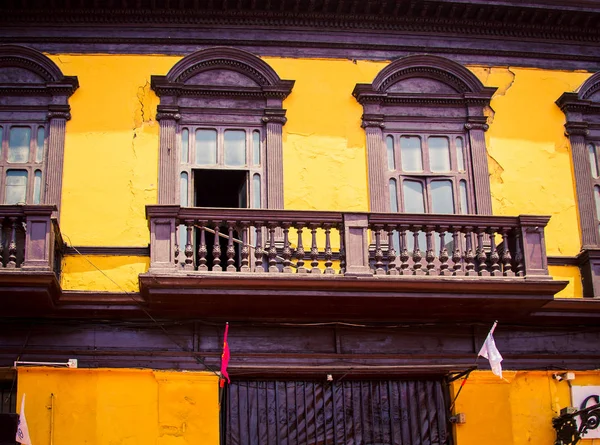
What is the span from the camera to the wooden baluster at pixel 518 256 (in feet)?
37.2

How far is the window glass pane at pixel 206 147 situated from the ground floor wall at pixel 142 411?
293 cm

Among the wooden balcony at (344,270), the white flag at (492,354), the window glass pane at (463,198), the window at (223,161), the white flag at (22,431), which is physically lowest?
the white flag at (22,431)

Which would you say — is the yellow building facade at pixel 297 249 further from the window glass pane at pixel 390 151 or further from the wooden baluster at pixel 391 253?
the window glass pane at pixel 390 151

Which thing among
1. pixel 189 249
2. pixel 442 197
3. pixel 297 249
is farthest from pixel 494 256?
pixel 189 249

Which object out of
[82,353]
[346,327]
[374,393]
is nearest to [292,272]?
[346,327]

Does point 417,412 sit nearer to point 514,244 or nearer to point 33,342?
point 514,244

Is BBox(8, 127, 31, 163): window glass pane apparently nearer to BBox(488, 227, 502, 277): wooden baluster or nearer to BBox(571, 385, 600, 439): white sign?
BBox(488, 227, 502, 277): wooden baluster

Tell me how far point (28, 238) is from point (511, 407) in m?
5.94

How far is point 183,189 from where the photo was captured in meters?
12.2

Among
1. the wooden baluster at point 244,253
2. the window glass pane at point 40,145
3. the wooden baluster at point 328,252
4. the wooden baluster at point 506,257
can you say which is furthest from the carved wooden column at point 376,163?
the window glass pane at point 40,145

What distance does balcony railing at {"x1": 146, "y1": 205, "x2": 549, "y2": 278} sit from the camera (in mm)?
10852

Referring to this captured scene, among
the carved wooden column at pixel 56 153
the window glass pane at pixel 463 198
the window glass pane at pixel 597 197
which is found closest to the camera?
the carved wooden column at pixel 56 153

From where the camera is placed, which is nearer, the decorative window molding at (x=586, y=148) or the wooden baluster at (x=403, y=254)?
the wooden baluster at (x=403, y=254)

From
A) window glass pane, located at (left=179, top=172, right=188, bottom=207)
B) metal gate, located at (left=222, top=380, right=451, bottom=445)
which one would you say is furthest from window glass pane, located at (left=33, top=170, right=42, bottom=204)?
metal gate, located at (left=222, top=380, right=451, bottom=445)
